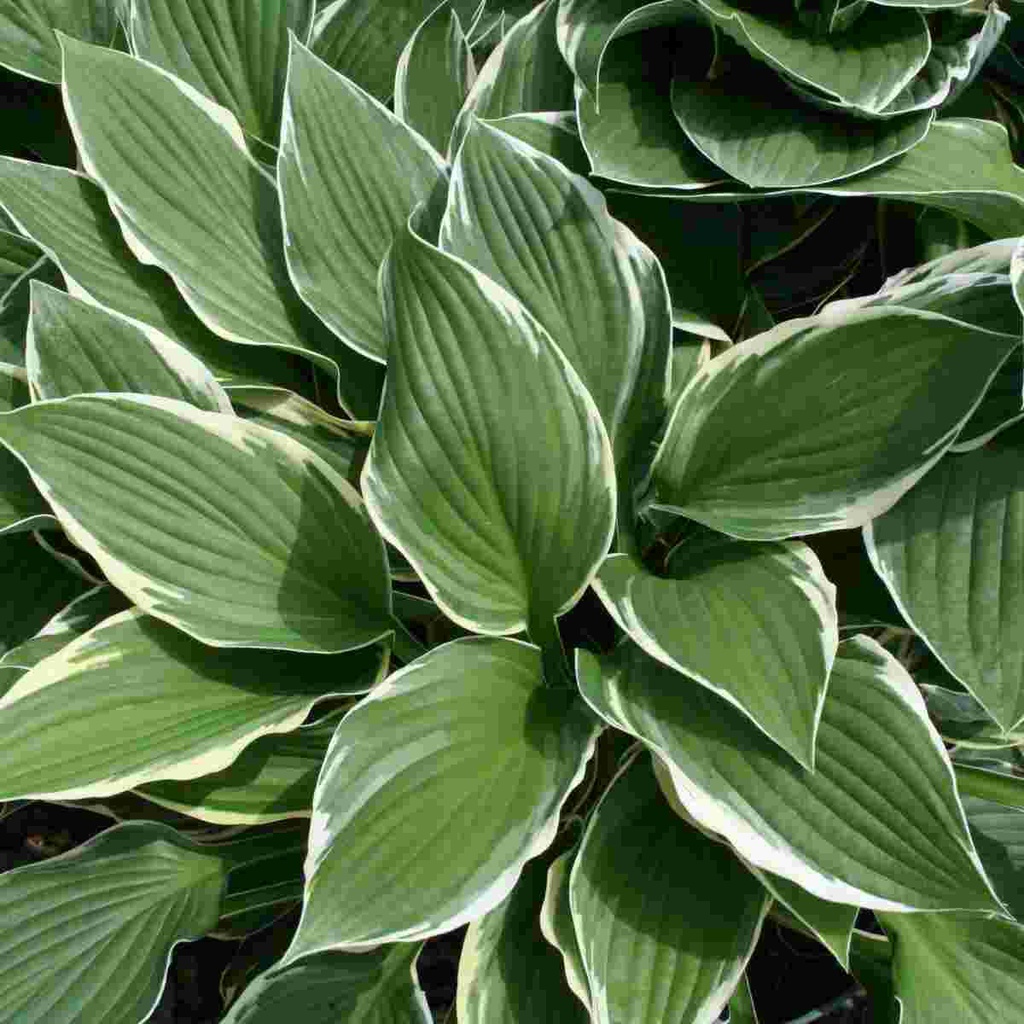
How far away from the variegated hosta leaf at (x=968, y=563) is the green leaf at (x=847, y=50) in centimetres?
35

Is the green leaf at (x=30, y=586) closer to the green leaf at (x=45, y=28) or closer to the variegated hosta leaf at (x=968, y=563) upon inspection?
the green leaf at (x=45, y=28)

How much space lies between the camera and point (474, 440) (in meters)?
0.87

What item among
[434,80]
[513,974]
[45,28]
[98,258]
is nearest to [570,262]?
[434,80]

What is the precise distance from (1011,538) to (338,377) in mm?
605

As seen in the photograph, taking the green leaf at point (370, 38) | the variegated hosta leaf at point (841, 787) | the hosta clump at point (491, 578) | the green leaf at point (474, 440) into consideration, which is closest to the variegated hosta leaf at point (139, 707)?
the hosta clump at point (491, 578)

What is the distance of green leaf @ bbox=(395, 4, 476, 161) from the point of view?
3.79 feet

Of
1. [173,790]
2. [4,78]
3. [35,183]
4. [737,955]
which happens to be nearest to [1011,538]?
[737,955]

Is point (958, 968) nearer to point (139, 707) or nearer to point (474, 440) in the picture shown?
point (474, 440)

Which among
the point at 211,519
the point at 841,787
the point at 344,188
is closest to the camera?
the point at 841,787

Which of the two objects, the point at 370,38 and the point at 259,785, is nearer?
the point at 259,785

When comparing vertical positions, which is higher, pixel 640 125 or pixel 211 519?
pixel 640 125

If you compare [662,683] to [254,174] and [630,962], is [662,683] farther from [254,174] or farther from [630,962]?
[254,174]

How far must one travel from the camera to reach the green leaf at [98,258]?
1021 mm

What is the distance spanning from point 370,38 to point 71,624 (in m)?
0.73
